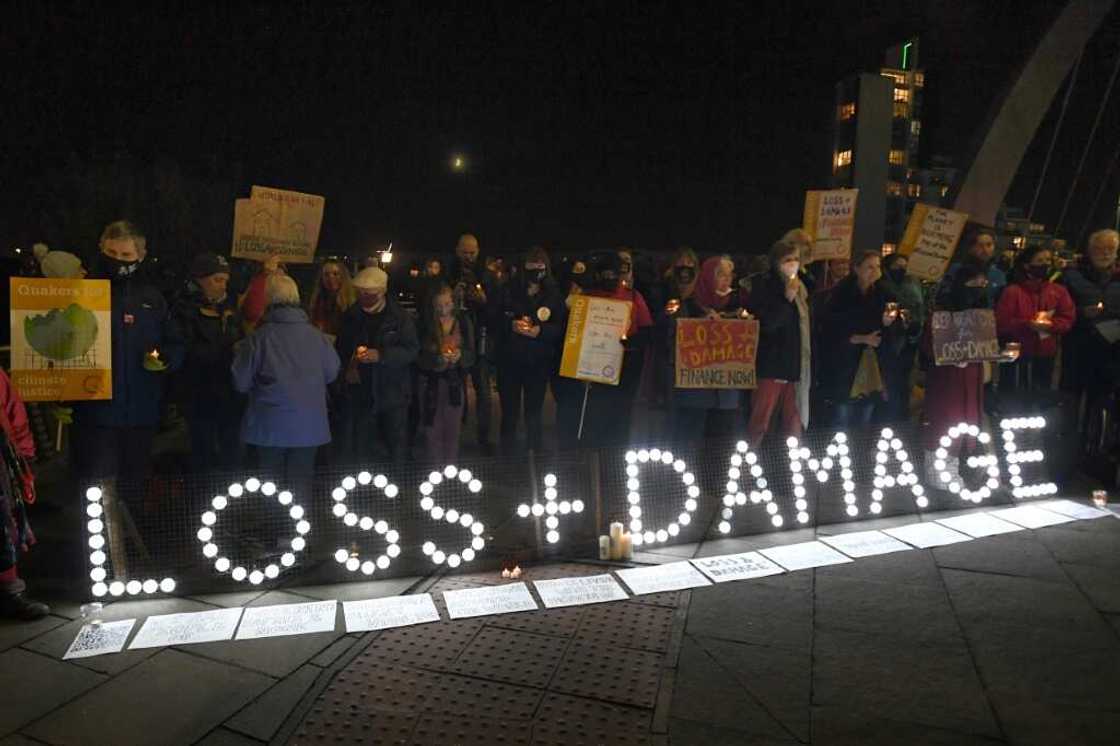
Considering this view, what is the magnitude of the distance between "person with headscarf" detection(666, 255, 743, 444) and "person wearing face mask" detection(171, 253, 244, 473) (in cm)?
347

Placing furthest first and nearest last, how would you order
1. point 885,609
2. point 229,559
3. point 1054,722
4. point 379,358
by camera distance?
1. point 379,358
2. point 229,559
3. point 885,609
4. point 1054,722

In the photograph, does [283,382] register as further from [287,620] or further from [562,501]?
[562,501]

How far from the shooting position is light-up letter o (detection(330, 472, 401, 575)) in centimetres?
473

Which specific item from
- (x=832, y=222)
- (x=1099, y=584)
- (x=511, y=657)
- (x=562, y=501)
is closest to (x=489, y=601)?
(x=511, y=657)

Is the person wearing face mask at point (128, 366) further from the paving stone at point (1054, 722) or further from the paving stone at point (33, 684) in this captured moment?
the paving stone at point (1054, 722)

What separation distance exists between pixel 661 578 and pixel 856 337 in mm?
3081

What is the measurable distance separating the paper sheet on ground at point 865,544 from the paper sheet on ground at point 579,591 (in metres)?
1.74

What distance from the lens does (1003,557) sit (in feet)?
17.5

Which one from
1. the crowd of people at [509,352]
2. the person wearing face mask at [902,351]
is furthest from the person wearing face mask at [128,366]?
the person wearing face mask at [902,351]

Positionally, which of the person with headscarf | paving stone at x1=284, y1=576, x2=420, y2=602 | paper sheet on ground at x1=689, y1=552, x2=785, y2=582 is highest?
the person with headscarf

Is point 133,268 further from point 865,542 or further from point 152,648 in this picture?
point 865,542

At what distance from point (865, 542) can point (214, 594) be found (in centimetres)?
430

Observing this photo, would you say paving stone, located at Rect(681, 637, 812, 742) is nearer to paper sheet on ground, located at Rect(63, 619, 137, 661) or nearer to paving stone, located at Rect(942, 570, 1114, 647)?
paving stone, located at Rect(942, 570, 1114, 647)

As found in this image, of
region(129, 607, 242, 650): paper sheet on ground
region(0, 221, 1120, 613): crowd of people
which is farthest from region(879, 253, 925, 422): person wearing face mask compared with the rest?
region(129, 607, 242, 650): paper sheet on ground
